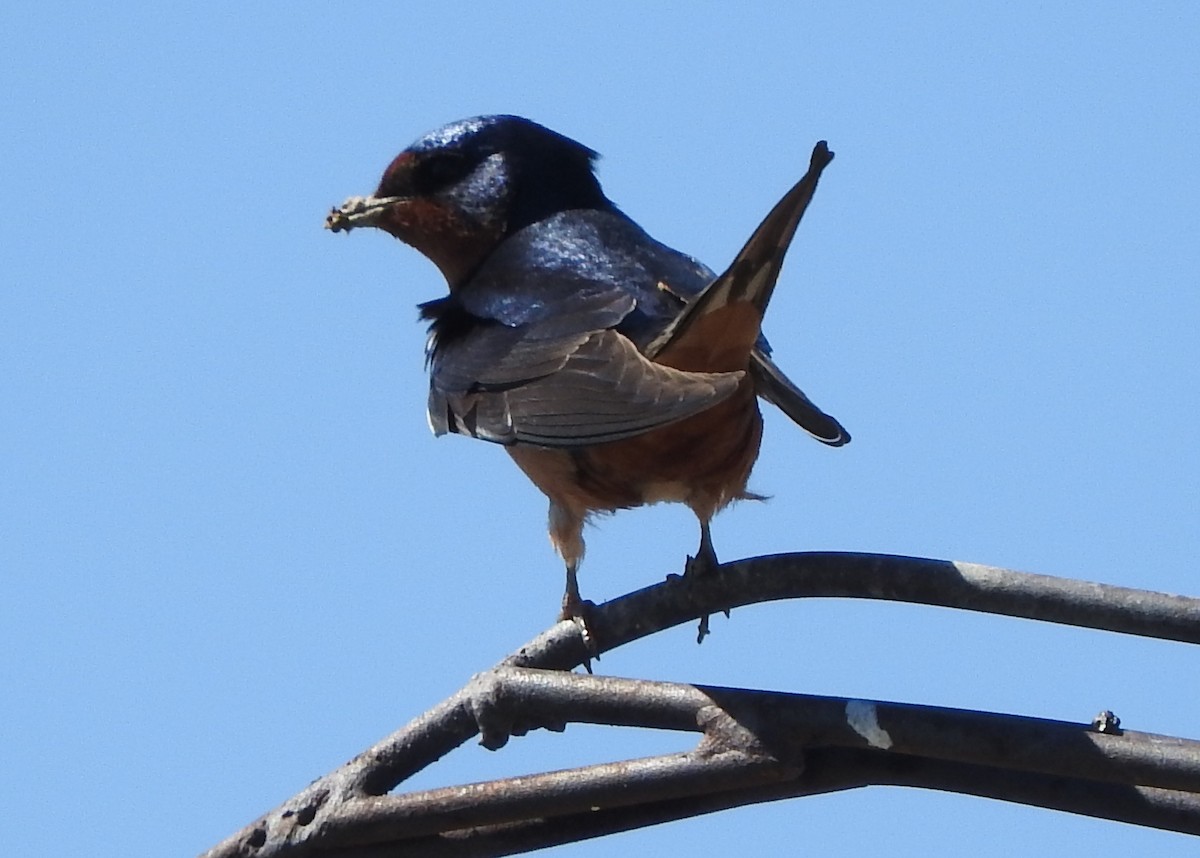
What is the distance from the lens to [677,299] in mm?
4082

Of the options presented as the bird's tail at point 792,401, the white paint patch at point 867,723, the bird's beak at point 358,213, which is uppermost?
the bird's beak at point 358,213

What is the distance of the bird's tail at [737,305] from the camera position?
3.04 m

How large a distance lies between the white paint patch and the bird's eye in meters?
3.08

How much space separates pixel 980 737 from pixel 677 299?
203cm

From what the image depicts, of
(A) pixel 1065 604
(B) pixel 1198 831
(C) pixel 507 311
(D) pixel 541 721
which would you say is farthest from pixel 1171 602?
(C) pixel 507 311

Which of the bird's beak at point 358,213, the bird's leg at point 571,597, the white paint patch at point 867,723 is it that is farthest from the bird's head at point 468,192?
the white paint patch at point 867,723

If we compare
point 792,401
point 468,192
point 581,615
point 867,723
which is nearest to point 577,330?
point 792,401

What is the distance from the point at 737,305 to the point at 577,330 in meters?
0.54

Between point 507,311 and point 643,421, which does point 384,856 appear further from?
point 507,311

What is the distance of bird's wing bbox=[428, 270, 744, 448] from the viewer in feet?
10.9

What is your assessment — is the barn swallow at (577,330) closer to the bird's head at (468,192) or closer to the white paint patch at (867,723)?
the bird's head at (468,192)

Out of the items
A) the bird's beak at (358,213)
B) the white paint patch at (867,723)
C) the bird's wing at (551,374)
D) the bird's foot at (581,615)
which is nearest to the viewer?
the white paint patch at (867,723)

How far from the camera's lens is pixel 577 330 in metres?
3.83

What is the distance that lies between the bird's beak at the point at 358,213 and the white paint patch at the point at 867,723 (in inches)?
120
